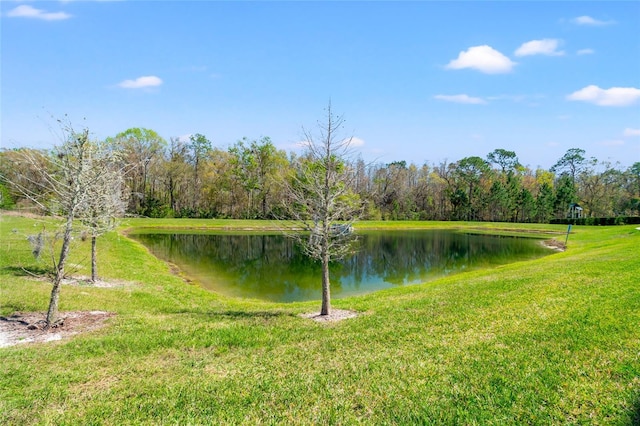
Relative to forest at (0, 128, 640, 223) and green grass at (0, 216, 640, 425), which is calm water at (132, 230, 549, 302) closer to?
green grass at (0, 216, 640, 425)

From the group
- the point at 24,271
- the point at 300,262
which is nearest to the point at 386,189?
the point at 300,262

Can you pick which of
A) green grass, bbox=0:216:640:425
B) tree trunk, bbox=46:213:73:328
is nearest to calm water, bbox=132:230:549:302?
green grass, bbox=0:216:640:425

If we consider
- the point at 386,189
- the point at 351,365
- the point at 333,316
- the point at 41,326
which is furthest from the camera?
the point at 386,189

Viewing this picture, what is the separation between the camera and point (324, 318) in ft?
36.7

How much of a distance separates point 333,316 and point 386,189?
244 ft

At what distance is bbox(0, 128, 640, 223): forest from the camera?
70062 mm

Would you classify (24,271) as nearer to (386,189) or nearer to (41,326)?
(41,326)

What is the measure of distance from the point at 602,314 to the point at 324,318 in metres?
6.75

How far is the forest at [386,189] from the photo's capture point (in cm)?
7006

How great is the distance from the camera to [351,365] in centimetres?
714

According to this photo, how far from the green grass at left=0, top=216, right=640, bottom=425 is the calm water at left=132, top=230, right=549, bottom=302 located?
348 inches

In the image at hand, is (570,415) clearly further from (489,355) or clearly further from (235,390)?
(235,390)

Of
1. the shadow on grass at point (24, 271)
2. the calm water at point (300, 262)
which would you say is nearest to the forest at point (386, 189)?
the calm water at point (300, 262)

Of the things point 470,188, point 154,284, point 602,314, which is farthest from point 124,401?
point 470,188
